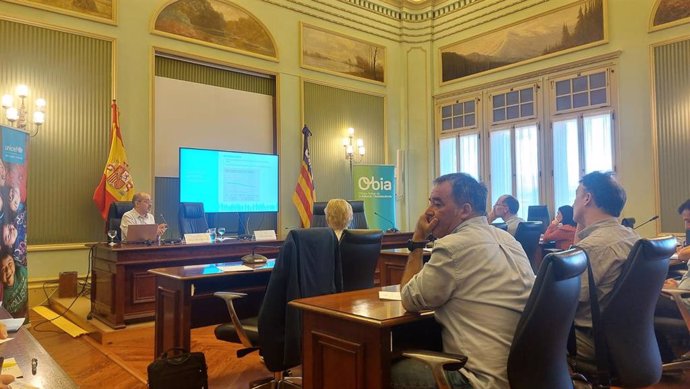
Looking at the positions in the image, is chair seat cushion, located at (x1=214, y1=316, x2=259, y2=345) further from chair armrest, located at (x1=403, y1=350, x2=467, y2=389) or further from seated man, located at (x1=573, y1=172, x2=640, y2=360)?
seated man, located at (x1=573, y1=172, x2=640, y2=360)

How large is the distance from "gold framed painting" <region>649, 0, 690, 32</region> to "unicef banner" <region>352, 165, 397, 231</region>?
442 centimetres

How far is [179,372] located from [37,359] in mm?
1351

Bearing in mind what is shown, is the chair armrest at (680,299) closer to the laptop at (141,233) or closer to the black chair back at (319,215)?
the laptop at (141,233)

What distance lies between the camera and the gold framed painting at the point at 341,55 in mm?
8672

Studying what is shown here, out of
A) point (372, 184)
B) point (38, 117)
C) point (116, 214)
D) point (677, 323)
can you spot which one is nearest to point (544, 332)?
point (677, 323)

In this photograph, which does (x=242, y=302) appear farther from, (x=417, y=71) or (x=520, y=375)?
(x=417, y=71)

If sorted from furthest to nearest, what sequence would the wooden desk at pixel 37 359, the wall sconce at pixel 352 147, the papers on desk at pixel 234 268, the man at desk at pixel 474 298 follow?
the wall sconce at pixel 352 147
the papers on desk at pixel 234 268
the man at desk at pixel 474 298
the wooden desk at pixel 37 359

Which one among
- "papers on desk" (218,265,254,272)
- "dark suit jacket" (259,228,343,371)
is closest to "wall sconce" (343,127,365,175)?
"papers on desk" (218,265,254,272)

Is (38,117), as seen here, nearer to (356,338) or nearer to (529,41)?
(356,338)

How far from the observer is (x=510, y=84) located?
8.62m

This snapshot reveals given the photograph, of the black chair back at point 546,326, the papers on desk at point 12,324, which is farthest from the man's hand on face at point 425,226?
the papers on desk at point 12,324

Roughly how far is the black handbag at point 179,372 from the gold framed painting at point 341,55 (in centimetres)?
635

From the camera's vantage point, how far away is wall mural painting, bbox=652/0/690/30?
677 cm

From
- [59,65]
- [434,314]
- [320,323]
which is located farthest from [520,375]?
[59,65]
